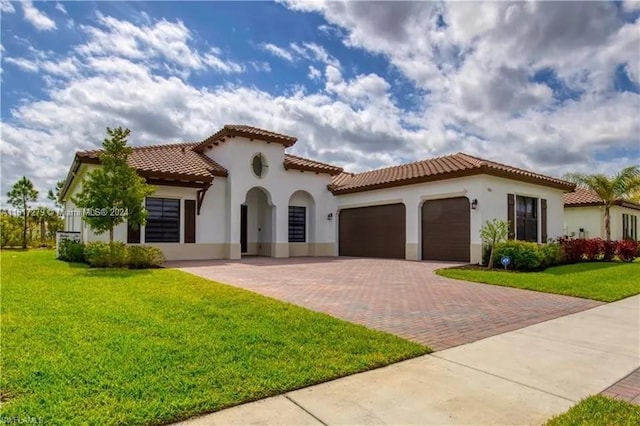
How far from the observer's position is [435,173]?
18.1 meters

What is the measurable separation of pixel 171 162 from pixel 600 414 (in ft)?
60.6

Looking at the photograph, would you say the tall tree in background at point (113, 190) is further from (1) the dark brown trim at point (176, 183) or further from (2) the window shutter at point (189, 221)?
(2) the window shutter at point (189, 221)

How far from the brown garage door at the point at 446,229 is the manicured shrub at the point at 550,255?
2.89m

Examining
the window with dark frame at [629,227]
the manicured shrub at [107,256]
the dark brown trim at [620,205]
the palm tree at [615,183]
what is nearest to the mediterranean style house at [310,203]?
the manicured shrub at [107,256]

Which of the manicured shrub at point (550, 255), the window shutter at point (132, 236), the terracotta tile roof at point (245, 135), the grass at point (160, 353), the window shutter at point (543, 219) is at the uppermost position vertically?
the terracotta tile roof at point (245, 135)

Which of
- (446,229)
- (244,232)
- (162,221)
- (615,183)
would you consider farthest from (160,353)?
(615,183)

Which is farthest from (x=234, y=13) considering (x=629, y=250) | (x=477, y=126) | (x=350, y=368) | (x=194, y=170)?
(x=629, y=250)

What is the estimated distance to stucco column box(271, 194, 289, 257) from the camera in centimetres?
2111

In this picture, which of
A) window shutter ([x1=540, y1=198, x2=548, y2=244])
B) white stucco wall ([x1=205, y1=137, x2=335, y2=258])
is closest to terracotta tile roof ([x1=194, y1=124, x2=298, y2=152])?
white stucco wall ([x1=205, y1=137, x2=335, y2=258])

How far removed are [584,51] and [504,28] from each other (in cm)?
311

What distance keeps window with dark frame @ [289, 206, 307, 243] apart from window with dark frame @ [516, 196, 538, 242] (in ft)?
37.7

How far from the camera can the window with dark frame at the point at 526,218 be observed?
1850cm

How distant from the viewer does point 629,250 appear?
1869 cm

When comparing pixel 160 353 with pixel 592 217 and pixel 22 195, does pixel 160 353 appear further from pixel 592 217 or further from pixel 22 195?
pixel 22 195
